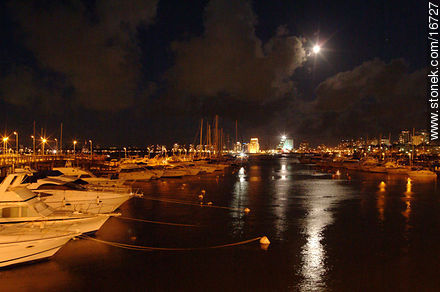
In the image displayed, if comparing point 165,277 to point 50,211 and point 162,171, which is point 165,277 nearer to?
point 50,211

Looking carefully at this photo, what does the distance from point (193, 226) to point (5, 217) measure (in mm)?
10657

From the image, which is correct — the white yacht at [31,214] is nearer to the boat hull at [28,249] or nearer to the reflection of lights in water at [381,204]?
the boat hull at [28,249]

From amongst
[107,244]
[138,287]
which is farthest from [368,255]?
[107,244]

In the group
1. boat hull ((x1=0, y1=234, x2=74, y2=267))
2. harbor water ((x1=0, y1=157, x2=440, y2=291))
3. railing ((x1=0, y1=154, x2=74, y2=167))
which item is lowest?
harbor water ((x1=0, y1=157, x2=440, y2=291))

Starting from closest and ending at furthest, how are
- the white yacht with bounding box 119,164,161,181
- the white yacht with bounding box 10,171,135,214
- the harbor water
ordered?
the harbor water, the white yacht with bounding box 10,171,135,214, the white yacht with bounding box 119,164,161,181

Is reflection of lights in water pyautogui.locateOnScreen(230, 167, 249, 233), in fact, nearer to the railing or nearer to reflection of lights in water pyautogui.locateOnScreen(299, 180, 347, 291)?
reflection of lights in water pyautogui.locateOnScreen(299, 180, 347, 291)

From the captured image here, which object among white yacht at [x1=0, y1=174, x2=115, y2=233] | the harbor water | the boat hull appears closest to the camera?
the harbor water

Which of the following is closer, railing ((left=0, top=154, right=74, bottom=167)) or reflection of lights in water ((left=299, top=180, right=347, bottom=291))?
reflection of lights in water ((left=299, top=180, right=347, bottom=291))

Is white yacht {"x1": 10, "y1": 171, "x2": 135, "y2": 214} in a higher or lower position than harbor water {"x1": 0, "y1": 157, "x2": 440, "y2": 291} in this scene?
higher

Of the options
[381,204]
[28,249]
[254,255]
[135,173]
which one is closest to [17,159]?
[135,173]

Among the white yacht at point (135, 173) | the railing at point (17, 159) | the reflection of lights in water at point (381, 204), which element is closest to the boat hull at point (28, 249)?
the reflection of lights in water at point (381, 204)

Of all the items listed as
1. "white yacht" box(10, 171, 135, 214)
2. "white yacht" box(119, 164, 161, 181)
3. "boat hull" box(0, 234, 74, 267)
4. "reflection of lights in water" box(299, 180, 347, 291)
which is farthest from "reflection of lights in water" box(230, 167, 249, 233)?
"white yacht" box(119, 164, 161, 181)

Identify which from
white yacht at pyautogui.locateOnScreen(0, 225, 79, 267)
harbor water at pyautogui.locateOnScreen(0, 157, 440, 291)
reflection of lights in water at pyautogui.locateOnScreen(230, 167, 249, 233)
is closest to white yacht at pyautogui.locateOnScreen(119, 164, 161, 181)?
reflection of lights in water at pyautogui.locateOnScreen(230, 167, 249, 233)

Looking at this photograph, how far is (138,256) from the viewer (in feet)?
53.7
